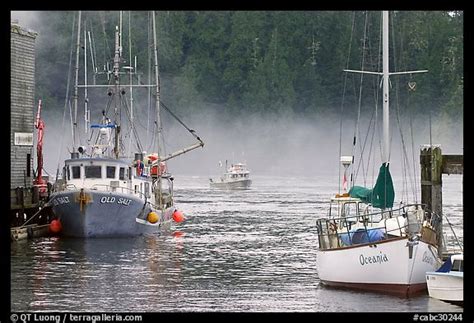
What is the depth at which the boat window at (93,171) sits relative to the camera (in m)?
42.1

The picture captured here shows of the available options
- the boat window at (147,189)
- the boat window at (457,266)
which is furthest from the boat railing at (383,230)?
the boat window at (147,189)

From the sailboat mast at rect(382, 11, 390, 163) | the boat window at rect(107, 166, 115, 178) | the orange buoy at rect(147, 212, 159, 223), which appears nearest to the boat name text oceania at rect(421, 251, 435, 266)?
the sailboat mast at rect(382, 11, 390, 163)

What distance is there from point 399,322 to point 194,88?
379ft

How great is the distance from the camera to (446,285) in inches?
982

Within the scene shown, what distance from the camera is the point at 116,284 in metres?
29.0

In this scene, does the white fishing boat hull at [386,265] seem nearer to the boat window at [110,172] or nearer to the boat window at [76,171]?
the boat window at [110,172]

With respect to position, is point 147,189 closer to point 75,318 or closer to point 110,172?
point 110,172

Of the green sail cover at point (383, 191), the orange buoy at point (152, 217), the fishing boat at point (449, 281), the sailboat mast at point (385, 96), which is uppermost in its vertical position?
the sailboat mast at point (385, 96)

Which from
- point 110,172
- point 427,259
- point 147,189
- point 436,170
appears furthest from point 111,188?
point 427,259

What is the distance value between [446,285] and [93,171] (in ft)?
64.7

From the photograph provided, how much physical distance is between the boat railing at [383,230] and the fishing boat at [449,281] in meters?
1.03

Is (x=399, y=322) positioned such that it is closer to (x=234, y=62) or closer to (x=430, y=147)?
(x=430, y=147)

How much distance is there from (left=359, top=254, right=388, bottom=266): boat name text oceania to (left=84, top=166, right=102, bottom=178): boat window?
683 inches
